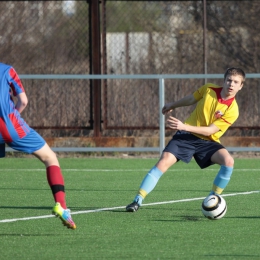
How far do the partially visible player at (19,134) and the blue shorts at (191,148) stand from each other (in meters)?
1.61

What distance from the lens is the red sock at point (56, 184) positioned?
22.0 ft

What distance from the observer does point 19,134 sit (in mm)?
6664

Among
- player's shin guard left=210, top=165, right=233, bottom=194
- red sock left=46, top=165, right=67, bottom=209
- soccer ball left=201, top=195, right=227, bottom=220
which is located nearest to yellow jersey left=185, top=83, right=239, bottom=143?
player's shin guard left=210, top=165, right=233, bottom=194

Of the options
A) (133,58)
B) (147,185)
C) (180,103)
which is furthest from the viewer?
(133,58)

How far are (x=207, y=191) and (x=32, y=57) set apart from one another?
7.99m

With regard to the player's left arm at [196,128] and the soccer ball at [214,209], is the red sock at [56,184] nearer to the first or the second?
the player's left arm at [196,128]

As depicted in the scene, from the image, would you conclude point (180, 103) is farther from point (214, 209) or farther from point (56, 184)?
point (56, 184)

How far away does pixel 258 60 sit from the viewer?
671 inches

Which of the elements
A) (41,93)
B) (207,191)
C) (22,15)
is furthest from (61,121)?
(207,191)

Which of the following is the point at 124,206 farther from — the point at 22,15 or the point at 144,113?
the point at 22,15

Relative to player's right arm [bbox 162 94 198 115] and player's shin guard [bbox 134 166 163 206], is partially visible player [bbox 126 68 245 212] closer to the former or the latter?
player's shin guard [bbox 134 166 163 206]

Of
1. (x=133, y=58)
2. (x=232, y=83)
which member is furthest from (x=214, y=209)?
(x=133, y=58)

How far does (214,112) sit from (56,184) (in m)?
2.02

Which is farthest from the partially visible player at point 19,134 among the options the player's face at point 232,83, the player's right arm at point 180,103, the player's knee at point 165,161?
the player's face at point 232,83
